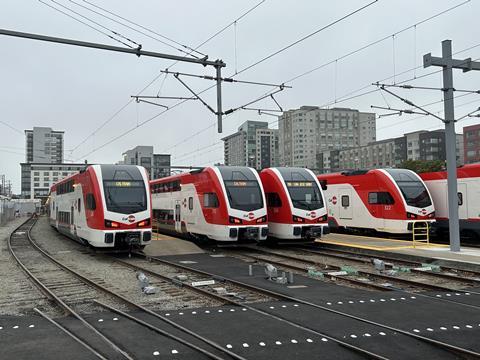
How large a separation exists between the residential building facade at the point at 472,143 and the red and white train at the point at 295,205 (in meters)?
81.3

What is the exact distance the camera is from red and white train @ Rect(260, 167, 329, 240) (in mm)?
17844

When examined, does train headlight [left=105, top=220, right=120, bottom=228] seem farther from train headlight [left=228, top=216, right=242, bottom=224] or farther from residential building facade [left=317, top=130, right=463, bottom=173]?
residential building facade [left=317, top=130, right=463, bottom=173]

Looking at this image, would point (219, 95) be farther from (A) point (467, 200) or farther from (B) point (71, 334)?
(A) point (467, 200)

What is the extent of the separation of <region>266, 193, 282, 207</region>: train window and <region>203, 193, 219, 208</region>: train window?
2.70m

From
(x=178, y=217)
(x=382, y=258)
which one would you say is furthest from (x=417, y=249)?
(x=178, y=217)

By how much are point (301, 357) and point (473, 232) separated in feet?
51.0

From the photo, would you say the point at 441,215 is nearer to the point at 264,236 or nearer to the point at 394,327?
the point at 264,236

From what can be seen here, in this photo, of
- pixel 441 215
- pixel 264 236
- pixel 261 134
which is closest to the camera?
pixel 264 236

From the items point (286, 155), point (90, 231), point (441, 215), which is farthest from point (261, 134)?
point (90, 231)

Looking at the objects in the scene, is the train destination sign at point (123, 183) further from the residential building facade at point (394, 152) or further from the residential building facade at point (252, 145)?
the residential building facade at point (394, 152)

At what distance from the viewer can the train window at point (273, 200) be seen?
18.5 m

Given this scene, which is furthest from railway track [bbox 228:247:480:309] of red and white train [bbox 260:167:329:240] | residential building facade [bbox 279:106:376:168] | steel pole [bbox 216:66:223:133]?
residential building facade [bbox 279:106:376:168]

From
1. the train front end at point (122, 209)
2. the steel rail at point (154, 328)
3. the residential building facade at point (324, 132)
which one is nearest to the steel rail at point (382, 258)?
the train front end at point (122, 209)

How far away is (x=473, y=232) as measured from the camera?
60.6 ft
